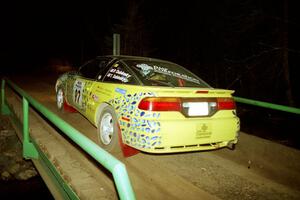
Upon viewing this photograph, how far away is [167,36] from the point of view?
30.4 metres

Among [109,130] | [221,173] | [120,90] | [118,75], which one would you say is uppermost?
[118,75]

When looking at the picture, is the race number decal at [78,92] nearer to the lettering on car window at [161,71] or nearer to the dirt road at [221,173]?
the dirt road at [221,173]

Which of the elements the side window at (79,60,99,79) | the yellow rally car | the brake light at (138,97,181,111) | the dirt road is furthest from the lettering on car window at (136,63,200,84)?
the dirt road

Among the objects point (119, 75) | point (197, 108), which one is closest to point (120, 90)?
point (119, 75)

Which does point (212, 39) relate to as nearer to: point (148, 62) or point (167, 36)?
point (167, 36)

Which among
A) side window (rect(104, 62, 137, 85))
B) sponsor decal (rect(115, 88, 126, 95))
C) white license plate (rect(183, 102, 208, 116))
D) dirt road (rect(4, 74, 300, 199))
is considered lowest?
dirt road (rect(4, 74, 300, 199))

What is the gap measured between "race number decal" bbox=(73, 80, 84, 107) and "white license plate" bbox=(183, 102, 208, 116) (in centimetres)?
277

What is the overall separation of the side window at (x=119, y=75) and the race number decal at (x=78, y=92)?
1.03m

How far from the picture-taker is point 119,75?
5.01 meters

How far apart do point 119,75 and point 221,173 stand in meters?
2.33

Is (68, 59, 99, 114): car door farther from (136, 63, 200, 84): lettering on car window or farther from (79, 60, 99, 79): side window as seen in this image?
(136, 63, 200, 84): lettering on car window

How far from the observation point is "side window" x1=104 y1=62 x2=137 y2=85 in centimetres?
474

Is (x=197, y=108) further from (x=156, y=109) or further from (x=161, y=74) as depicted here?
(x=161, y=74)

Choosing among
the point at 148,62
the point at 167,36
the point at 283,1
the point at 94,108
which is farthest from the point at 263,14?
the point at 167,36
